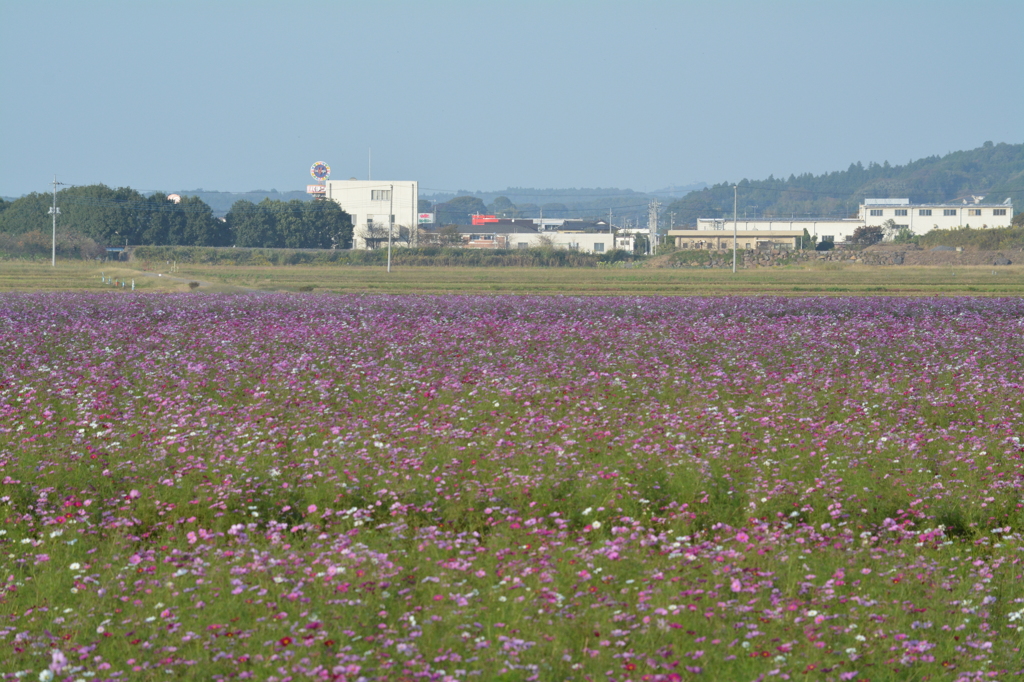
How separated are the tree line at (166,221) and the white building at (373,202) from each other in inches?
754

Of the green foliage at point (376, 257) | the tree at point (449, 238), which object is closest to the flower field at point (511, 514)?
the green foliage at point (376, 257)

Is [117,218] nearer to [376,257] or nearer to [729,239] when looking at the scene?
[376,257]

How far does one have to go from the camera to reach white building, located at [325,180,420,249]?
16338cm

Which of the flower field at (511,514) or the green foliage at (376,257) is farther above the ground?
the green foliage at (376,257)

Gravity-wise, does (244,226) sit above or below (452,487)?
above

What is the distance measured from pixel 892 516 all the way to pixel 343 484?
5.50m

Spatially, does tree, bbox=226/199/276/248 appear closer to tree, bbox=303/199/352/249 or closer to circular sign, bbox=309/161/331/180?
tree, bbox=303/199/352/249

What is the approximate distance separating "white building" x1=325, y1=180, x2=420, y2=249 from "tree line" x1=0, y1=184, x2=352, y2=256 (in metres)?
19.2

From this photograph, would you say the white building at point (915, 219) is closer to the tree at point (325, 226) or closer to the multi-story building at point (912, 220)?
the multi-story building at point (912, 220)

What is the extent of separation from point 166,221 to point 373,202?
44853 mm

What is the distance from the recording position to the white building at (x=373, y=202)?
163 m

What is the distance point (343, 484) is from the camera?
986cm

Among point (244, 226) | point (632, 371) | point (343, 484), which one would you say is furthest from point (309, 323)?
point (244, 226)

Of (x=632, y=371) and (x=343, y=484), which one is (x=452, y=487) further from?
(x=632, y=371)
